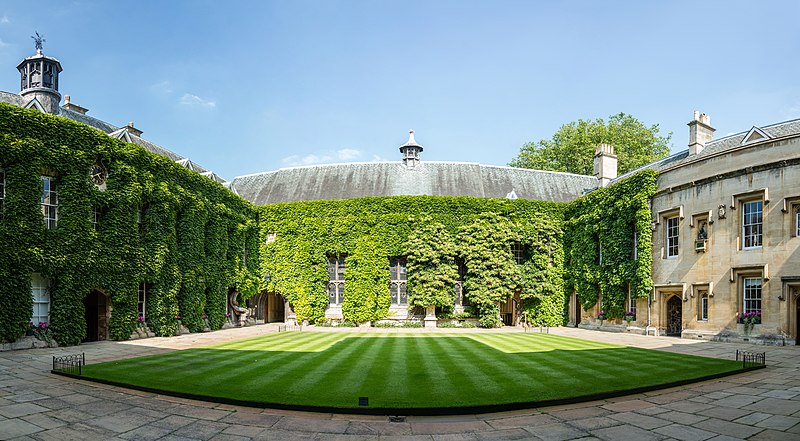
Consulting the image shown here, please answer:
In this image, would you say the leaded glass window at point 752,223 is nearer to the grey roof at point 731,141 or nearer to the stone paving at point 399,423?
the grey roof at point 731,141

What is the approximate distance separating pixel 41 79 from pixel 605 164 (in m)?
33.9

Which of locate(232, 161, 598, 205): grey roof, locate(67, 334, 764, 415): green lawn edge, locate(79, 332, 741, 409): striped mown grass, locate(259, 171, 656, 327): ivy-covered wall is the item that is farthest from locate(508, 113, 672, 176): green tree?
locate(67, 334, 764, 415): green lawn edge

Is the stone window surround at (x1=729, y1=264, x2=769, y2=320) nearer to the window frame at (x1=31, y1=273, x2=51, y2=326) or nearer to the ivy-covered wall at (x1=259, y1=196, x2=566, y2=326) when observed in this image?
the ivy-covered wall at (x1=259, y1=196, x2=566, y2=326)

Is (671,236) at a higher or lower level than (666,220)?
lower

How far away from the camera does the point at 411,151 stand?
39.5m

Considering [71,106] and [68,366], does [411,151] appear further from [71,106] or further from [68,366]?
[68,366]

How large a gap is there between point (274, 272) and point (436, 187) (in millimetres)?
13024

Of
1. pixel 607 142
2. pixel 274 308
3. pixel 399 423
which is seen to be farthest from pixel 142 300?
pixel 607 142

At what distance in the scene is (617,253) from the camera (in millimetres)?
28203

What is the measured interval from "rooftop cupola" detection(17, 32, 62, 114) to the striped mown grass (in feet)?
52.8

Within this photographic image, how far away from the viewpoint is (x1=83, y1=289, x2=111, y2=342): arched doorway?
2208cm

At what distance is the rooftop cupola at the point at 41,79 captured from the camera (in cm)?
2481

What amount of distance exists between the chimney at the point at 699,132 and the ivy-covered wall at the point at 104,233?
27094 mm

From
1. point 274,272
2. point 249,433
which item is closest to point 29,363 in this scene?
point 249,433
